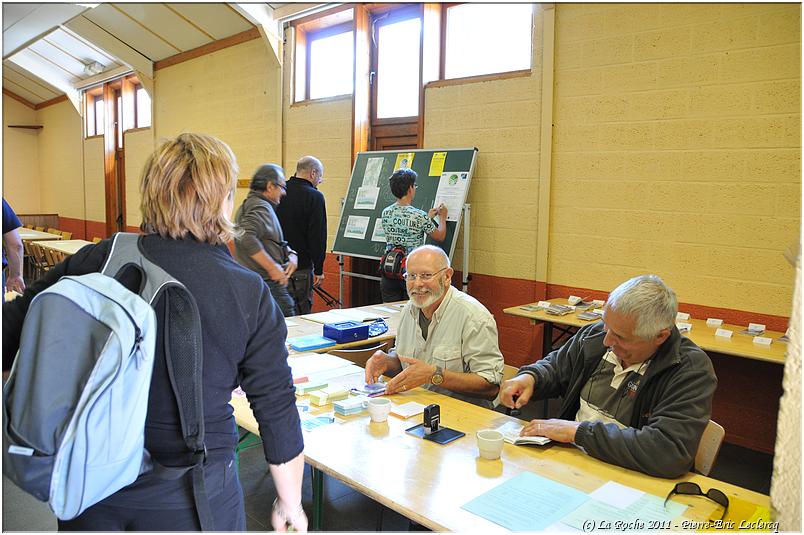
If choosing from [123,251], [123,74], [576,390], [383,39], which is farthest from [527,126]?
[123,74]

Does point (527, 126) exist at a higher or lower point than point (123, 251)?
higher

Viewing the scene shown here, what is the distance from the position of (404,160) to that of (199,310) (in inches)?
174

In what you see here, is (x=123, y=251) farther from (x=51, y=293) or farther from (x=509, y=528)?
(x=509, y=528)

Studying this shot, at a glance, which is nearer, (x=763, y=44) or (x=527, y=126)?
(x=763, y=44)

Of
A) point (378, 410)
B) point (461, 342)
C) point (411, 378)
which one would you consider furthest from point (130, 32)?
point (378, 410)

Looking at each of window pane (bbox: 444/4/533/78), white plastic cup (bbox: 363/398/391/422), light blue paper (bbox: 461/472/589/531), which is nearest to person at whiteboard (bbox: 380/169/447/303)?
window pane (bbox: 444/4/533/78)

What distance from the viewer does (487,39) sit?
517 centimetres

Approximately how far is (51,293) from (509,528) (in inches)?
42.4

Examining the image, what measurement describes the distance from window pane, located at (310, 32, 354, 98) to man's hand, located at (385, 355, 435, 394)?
14.9 ft

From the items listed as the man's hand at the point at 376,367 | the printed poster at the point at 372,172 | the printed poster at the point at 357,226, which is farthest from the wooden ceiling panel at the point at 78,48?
the man's hand at the point at 376,367

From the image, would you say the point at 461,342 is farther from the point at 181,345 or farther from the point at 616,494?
the point at 181,345

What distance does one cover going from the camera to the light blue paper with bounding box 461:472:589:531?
4.59 ft

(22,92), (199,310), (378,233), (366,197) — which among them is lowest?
(199,310)

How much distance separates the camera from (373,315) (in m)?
3.83
